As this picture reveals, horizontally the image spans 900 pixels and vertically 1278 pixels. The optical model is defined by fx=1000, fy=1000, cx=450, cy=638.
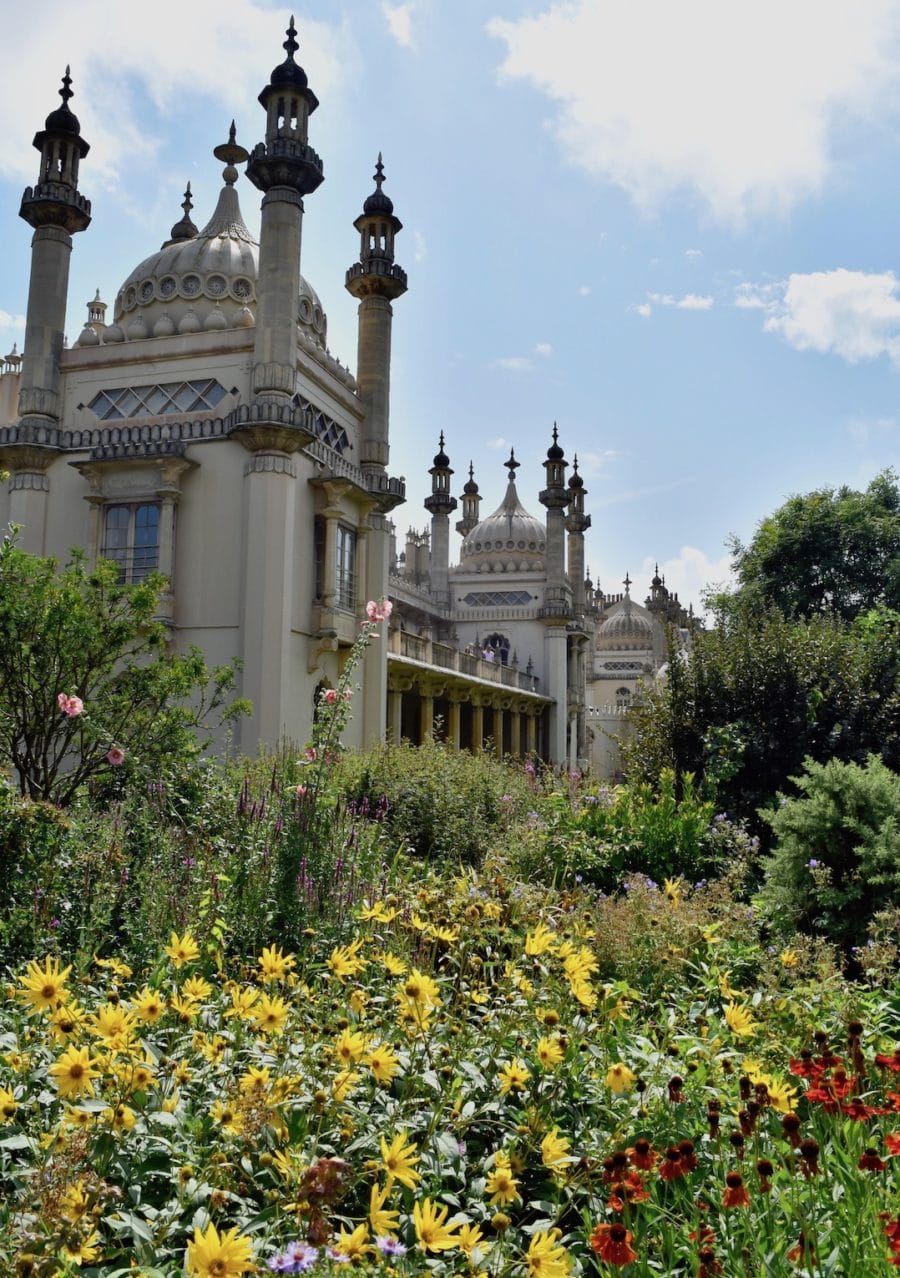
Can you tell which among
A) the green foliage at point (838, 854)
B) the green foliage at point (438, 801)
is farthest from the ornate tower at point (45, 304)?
the green foliage at point (838, 854)

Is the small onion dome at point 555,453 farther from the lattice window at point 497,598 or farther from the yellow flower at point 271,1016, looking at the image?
the yellow flower at point 271,1016

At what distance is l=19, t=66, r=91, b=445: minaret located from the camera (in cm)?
2172

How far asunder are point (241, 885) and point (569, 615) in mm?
40606

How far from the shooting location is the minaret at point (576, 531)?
51156mm

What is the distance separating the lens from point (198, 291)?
22.6 metres

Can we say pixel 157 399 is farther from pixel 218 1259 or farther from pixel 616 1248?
pixel 616 1248

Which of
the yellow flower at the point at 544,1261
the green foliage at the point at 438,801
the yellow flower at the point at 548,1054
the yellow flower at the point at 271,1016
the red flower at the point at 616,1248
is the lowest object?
the yellow flower at the point at 544,1261

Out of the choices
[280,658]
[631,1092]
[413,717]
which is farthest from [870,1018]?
[413,717]

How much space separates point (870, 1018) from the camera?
475 cm

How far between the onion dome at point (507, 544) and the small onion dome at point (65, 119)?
95.2 feet

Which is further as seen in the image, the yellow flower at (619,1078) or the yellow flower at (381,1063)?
the yellow flower at (619,1078)

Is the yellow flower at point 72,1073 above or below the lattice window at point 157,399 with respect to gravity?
below

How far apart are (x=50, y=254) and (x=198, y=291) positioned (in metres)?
3.28

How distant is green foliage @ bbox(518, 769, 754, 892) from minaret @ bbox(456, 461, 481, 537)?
48.1m
